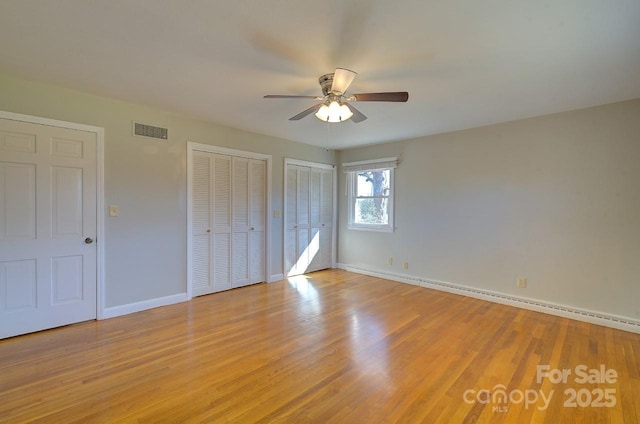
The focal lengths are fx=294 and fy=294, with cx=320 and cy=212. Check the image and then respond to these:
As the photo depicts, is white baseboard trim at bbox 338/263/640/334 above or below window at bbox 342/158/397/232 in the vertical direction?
below

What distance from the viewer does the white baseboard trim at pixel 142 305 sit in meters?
3.24

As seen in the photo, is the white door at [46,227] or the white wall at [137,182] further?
the white wall at [137,182]

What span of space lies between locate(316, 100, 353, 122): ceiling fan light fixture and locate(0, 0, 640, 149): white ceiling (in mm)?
282

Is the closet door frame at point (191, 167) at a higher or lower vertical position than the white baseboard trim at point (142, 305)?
higher

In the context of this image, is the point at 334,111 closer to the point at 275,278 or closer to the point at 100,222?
the point at 100,222

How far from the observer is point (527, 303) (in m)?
3.66

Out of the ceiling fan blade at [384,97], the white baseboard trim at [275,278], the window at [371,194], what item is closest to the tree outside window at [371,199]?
the window at [371,194]

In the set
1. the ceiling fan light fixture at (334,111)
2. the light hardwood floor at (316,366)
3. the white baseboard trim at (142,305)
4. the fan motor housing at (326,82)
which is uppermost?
the fan motor housing at (326,82)

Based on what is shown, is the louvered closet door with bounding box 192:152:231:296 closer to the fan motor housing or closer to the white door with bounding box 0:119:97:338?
the white door with bounding box 0:119:97:338

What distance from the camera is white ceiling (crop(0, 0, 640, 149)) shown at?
67.8 inches

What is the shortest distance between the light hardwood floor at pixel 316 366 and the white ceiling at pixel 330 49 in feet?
7.80

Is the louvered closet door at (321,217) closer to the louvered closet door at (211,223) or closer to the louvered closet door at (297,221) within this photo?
the louvered closet door at (297,221)

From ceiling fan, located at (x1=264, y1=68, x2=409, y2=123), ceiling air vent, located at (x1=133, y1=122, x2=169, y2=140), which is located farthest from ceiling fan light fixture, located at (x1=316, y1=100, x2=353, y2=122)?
ceiling air vent, located at (x1=133, y1=122, x2=169, y2=140)

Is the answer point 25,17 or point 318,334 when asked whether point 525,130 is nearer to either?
point 318,334
